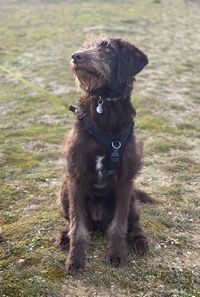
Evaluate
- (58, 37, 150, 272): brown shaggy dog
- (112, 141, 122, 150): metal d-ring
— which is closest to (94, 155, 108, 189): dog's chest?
(58, 37, 150, 272): brown shaggy dog

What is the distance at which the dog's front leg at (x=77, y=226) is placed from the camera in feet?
16.9

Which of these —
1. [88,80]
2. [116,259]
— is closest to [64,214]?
[116,259]

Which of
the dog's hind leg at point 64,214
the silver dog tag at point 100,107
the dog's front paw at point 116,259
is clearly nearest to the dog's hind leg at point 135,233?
the dog's front paw at point 116,259

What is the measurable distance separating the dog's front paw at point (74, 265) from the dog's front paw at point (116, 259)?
1.02 feet

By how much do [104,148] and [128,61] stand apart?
0.98 meters

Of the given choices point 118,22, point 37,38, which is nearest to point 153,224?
point 37,38

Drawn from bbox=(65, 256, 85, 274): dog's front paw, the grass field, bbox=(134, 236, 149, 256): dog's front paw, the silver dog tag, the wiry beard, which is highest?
the wiry beard

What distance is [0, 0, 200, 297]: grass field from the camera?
16.6ft

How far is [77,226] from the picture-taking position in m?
5.29

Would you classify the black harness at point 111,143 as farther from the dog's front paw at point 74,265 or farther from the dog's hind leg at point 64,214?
the dog's front paw at point 74,265

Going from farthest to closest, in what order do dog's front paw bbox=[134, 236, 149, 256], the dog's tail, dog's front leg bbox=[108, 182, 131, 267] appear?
the dog's tail < dog's front paw bbox=[134, 236, 149, 256] < dog's front leg bbox=[108, 182, 131, 267]

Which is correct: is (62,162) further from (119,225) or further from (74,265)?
(74,265)

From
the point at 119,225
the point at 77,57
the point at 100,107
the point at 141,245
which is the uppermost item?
the point at 77,57

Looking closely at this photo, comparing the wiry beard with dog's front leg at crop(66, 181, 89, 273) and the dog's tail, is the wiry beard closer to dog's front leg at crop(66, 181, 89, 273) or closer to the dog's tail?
dog's front leg at crop(66, 181, 89, 273)
